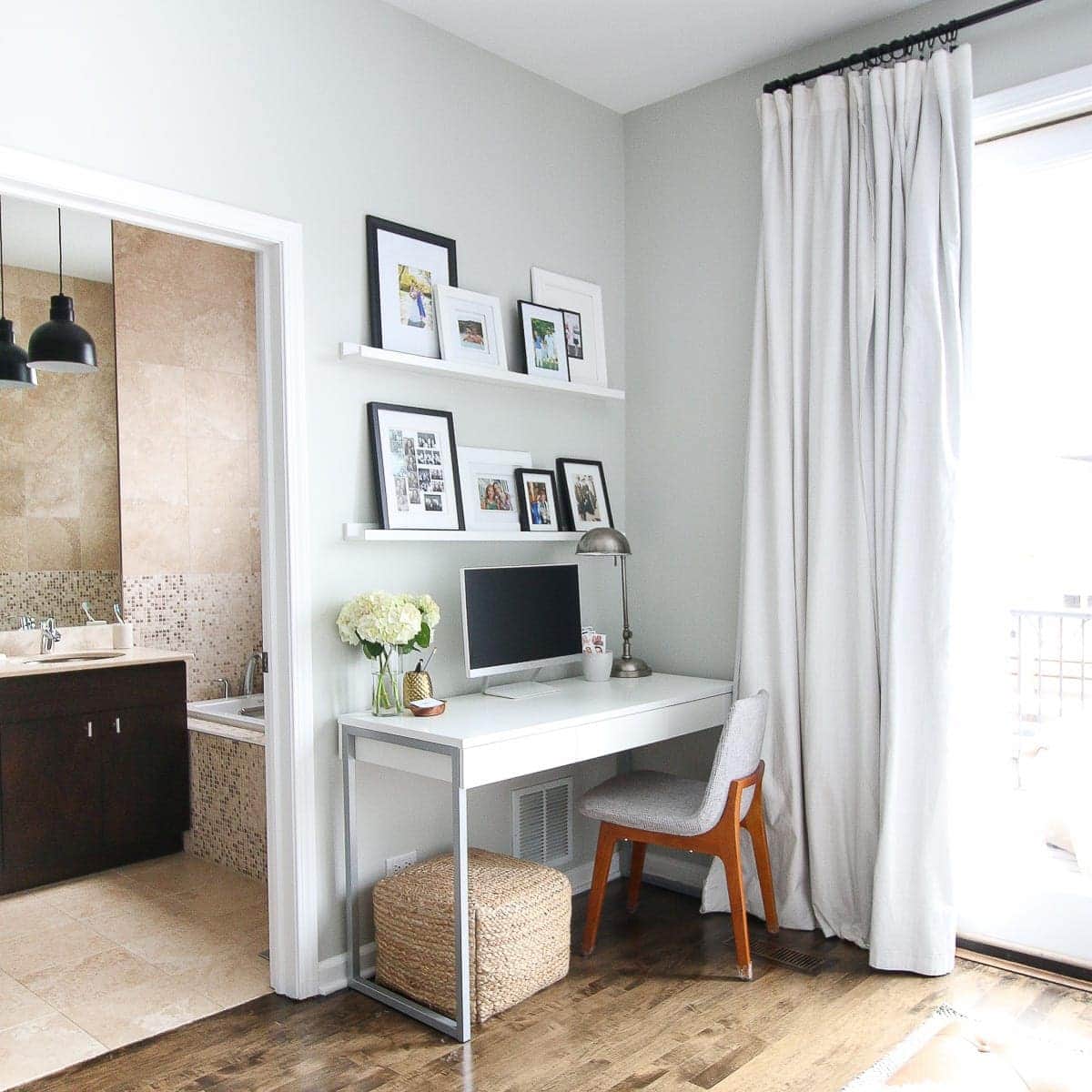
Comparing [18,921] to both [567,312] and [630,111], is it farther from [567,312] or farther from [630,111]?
[630,111]

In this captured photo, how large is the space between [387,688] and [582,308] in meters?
1.58

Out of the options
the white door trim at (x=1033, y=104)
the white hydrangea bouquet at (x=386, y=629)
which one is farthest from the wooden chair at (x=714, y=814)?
the white door trim at (x=1033, y=104)

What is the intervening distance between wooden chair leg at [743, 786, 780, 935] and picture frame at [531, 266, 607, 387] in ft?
5.11

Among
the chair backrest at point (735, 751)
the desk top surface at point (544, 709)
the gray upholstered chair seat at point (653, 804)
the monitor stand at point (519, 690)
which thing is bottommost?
the gray upholstered chair seat at point (653, 804)

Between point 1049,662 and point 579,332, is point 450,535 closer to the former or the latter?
point 579,332

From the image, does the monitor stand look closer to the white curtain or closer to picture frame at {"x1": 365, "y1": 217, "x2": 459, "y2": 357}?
the white curtain

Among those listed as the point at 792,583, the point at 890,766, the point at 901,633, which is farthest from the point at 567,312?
the point at 890,766

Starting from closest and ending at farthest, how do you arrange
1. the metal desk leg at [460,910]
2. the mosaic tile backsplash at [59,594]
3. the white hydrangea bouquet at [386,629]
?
the metal desk leg at [460,910] < the white hydrangea bouquet at [386,629] < the mosaic tile backsplash at [59,594]

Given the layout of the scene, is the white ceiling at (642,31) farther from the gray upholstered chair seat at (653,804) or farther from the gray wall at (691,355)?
the gray upholstered chair seat at (653,804)

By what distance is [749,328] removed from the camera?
346 centimetres

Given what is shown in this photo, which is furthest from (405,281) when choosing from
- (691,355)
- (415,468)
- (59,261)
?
(59,261)

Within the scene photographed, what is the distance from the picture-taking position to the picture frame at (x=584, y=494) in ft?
11.8

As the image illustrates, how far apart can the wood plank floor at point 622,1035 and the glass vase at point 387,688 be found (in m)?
0.79

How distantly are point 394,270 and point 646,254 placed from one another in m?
1.16
